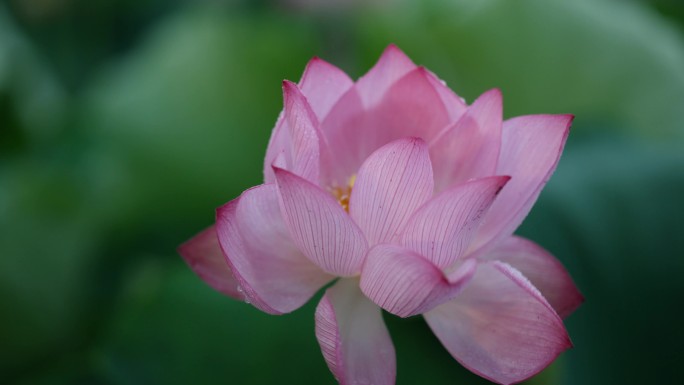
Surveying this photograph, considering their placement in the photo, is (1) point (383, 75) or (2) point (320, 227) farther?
(1) point (383, 75)

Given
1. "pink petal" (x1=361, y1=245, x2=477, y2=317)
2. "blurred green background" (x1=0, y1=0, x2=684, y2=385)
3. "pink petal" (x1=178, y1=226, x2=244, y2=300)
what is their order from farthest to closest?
"blurred green background" (x1=0, y1=0, x2=684, y2=385), "pink petal" (x1=178, y1=226, x2=244, y2=300), "pink petal" (x1=361, y1=245, x2=477, y2=317)

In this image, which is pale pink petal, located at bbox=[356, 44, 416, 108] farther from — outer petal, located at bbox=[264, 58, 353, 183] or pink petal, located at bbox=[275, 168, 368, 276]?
pink petal, located at bbox=[275, 168, 368, 276]

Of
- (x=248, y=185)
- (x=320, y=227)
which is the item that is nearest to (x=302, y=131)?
(x=320, y=227)

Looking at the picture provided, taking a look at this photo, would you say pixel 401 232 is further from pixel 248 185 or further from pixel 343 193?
pixel 248 185

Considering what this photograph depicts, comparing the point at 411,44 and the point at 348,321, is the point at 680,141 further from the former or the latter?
the point at 348,321

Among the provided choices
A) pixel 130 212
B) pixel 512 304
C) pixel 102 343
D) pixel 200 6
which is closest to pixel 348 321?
pixel 512 304

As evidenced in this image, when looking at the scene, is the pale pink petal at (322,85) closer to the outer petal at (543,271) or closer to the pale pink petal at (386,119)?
the pale pink petal at (386,119)

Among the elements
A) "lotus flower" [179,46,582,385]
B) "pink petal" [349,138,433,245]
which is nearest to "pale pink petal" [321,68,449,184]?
"lotus flower" [179,46,582,385]

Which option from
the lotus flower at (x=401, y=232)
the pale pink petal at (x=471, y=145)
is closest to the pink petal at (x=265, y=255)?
the lotus flower at (x=401, y=232)
